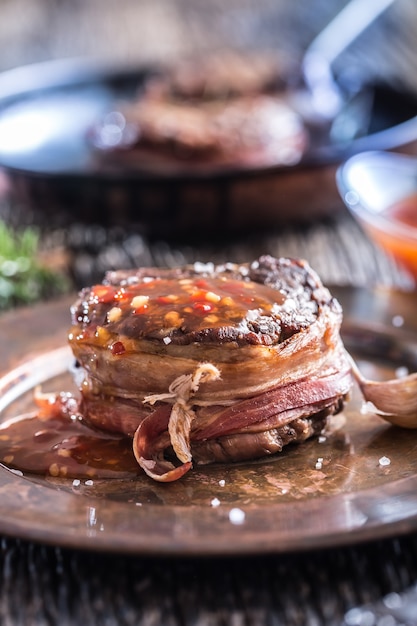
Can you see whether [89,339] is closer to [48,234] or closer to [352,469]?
[352,469]

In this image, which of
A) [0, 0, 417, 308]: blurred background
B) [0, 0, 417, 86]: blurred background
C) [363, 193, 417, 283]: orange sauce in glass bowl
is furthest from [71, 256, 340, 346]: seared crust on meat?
[0, 0, 417, 86]: blurred background

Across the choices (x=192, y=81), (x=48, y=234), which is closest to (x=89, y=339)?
(x=48, y=234)

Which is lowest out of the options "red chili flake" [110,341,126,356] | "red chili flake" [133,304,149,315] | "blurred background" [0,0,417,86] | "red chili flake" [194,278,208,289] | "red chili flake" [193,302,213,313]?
"red chili flake" [110,341,126,356]

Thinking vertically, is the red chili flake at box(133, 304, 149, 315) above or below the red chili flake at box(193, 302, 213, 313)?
above

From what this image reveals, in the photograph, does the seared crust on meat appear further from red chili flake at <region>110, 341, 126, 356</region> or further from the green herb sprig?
the green herb sprig

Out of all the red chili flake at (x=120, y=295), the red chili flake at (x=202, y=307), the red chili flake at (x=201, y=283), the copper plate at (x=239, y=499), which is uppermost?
the red chili flake at (x=120, y=295)

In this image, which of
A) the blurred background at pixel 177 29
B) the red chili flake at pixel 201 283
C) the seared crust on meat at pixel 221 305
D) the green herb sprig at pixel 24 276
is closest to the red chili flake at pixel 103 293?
the seared crust on meat at pixel 221 305

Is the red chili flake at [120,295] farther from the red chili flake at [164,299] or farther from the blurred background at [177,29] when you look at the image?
the blurred background at [177,29]

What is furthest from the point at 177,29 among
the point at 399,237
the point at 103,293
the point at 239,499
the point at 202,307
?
the point at 239,499
